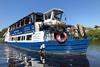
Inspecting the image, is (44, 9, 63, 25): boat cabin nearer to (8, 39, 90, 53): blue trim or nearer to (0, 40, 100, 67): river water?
(8, 39, 90, 53): blue trim

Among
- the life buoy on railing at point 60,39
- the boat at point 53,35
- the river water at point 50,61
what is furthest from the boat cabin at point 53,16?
the river water at point 50,61

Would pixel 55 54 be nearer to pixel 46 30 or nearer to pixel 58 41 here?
pixel 58 41

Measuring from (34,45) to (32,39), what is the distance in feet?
4.64

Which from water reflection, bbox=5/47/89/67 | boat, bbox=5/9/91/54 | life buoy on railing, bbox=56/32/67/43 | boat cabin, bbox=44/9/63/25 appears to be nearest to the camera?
water reflection, bbox=5/47/89/67

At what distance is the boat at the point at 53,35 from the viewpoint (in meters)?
25.5

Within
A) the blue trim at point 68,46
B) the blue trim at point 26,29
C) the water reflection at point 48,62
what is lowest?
the water reflection at point 48,62

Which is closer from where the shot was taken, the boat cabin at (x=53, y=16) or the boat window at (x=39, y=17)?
the boat cabin at (x=53, y=16)

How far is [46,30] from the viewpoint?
96.6 ft

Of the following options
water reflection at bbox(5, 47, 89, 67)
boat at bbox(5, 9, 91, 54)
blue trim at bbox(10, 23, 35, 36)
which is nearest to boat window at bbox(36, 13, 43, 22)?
boat at bbox(5, 9, 91, 54)

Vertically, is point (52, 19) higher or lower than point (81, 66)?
higher

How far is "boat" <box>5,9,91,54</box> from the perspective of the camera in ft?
83.8

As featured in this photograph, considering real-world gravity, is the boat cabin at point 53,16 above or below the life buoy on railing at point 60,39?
above

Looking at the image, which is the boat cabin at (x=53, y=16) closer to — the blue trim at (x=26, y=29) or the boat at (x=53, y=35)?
the boat at (x=53, y=35)

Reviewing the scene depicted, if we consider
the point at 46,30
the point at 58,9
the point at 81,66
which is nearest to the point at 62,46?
the point at 46,30
